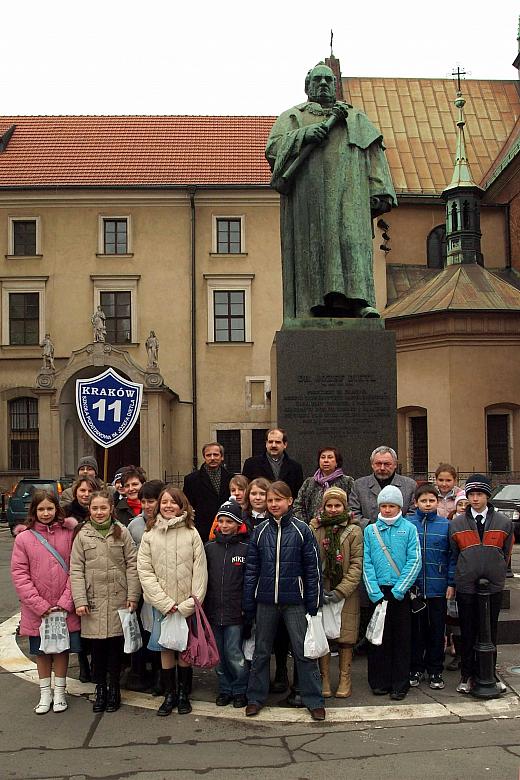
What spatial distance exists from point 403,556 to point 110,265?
28.7 meters

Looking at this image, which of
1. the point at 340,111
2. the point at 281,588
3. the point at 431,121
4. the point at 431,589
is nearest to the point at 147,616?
the point at 281,588

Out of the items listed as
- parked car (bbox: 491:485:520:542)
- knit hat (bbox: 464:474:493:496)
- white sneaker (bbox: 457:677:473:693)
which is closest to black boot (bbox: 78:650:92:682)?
white sneaker (bbox: 457:677:473:693)

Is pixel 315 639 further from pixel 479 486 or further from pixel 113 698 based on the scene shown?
pixel 479 486

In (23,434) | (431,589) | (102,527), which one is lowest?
(431,589)

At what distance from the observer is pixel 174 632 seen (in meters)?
5.73

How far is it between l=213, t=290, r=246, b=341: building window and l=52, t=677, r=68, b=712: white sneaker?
27226mm

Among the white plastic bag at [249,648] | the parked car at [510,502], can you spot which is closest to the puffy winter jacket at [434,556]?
the white plastic bag at [249,648]

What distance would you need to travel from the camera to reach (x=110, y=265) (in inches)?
1308

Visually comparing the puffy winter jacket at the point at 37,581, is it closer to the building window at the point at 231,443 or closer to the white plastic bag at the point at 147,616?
the white plastic bag at the point at 147,616

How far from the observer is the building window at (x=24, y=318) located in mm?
32812

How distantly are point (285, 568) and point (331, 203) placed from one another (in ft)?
15.1

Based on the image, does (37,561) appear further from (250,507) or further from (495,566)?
(495,566)

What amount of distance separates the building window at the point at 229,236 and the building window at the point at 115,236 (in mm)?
3711

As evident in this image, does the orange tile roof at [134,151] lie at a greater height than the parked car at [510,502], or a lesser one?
greater
